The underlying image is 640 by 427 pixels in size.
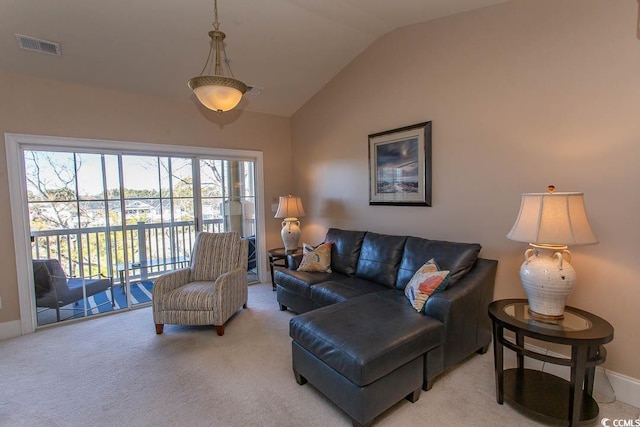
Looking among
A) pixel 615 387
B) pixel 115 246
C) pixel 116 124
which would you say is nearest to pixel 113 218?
pixel 115 246

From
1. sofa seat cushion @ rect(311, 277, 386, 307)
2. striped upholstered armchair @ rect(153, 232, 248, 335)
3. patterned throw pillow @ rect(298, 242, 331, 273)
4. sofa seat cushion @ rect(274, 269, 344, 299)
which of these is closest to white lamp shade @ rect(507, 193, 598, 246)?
sofa seat cushion @ rect(311, 277, 386, 307)

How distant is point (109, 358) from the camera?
8.75ft

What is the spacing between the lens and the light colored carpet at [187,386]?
192 centimetres

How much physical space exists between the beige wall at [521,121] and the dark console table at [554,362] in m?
0.44

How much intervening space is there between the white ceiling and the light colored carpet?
2.73 metres

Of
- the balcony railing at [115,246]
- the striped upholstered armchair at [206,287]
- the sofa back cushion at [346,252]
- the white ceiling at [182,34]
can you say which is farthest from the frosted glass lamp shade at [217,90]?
the balcony railing at [115,246]

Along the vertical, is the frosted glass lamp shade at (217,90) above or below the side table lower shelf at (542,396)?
above

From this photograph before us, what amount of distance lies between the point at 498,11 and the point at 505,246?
6.32 ft

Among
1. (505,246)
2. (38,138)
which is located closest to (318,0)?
(505,246)

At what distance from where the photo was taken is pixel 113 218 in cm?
368

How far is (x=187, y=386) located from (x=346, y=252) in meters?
1.96

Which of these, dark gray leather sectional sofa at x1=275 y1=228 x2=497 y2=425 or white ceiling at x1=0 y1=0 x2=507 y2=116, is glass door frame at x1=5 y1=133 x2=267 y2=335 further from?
dark gray leather sectional sofa at x1=275 y1=228 x2=497 y2=425

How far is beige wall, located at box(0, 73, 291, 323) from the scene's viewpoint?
10.00 feet

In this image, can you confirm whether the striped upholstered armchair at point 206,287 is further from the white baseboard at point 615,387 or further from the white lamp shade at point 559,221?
the white baseboard at point 615,387
